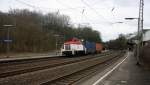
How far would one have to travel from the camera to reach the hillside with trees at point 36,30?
236ft

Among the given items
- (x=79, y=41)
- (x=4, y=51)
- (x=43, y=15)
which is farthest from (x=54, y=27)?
(x=79, y=41)

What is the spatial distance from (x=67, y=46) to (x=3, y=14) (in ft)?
82.5

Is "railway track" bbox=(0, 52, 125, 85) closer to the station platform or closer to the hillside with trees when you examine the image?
the station platform

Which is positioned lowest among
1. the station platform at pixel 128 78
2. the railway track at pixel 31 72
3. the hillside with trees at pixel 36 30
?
the station platform at pixel 128 78

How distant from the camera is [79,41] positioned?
176ft

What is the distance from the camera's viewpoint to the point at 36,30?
82.2 m

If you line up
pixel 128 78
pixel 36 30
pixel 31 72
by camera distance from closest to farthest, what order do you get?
pixel 128 78
pixel 31 72
pixel 36 30

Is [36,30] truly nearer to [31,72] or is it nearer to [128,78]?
[31,72]

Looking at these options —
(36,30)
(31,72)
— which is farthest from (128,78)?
(36,30)

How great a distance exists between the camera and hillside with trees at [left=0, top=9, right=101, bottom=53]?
236 ft

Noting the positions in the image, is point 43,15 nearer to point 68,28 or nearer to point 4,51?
point 68,28

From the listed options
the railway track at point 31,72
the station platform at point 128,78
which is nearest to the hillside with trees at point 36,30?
the railway track at point 31,72

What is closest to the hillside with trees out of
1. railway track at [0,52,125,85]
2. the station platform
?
railway track at [0,52,125,85]

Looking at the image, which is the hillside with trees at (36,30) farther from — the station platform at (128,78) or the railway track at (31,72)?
the station platform at (128,78)
